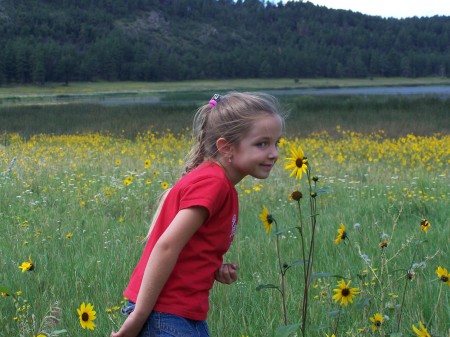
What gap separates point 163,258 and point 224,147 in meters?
0.40

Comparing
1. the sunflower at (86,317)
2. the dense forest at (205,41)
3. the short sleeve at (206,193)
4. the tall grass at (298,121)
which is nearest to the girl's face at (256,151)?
the short sleeve at (206,193)

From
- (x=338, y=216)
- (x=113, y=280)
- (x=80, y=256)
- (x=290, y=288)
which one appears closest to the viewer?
(x=290, y=288)

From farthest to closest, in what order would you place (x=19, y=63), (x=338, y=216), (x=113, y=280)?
1. (x=19, y=63)
2. (x=338, y=216)
3. (x=113, y=280)

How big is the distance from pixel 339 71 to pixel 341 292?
111354 millimetres

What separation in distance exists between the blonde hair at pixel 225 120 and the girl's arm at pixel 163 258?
0.64 feet

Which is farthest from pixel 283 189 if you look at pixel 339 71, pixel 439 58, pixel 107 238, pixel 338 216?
pixel 439 58

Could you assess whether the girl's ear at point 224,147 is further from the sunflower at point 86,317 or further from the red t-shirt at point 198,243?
the sunflower at point 86,317

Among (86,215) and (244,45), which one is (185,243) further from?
(244,45)

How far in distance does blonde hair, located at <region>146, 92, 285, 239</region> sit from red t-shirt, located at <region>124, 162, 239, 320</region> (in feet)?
0.34

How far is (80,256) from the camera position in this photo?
405 centimetres

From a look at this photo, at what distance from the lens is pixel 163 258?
193 cm

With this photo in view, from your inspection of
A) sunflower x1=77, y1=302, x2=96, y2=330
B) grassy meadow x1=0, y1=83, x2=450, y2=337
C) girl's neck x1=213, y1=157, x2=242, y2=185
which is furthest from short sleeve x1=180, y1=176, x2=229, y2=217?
sunflower x1=77, y1=302, x2=96, y2=330

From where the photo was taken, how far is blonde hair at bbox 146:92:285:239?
6.79 feet

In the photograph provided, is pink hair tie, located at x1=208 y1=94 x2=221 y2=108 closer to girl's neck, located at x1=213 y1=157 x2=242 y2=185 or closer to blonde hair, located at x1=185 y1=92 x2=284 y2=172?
blonde hair, located at x1=185 y1=92 x2=284 y2=172
